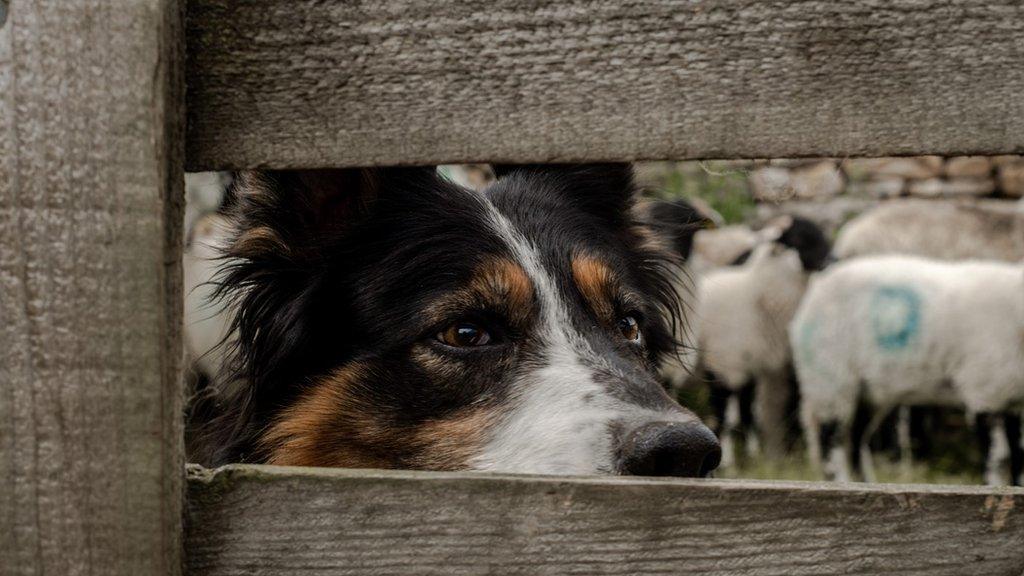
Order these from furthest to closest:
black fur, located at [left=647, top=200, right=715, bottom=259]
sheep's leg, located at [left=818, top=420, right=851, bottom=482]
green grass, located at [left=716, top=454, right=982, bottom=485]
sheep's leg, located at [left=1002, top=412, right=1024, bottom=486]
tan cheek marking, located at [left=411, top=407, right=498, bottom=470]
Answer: sheep's leg, located at [left=818, top=420, right=851, bottom=482] < green grass, located at [left=716, top=454, right=982, bottom=485] < sheep's leg, located at [left=1002, top=412, right=1024, bottom=486] < black fur, located at [left=647, top=200, right=715, bottom=259] < tan cheek marking, located at [left=411, top=407, right=498, bottom=470]

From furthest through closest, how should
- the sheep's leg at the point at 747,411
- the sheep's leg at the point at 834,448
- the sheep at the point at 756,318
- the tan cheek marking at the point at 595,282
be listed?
1. the sheep's leg at the point at 747,411
2. the sheep at the point at 756,318
3. the sheep's leg at the point at 834,448
4. the tan cheek marking at the point at 595,282

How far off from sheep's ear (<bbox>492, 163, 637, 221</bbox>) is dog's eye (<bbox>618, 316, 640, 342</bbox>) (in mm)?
515

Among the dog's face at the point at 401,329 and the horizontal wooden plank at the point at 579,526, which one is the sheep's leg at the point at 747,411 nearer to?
the dog's face at the point at 401,329

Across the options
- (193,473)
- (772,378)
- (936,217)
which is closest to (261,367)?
(193,473)

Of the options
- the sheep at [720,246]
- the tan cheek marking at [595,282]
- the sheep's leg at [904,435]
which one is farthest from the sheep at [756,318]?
the tan cheek marking at [595,282]

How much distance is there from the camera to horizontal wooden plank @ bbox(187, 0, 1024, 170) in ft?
4.53

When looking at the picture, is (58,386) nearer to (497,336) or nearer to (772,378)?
(497,336)

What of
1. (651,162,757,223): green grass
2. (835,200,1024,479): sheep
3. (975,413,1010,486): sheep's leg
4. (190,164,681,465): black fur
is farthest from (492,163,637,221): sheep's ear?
(651,162,757,223): green grass

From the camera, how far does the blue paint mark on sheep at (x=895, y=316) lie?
846 centimetres

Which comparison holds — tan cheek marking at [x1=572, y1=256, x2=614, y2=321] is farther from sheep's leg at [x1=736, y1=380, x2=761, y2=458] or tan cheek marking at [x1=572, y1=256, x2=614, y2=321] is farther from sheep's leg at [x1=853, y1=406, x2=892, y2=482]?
sheep's leg at [x1=736, y1=380, x2=761, y2=458]

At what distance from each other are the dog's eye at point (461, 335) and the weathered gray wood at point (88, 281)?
1481 mm

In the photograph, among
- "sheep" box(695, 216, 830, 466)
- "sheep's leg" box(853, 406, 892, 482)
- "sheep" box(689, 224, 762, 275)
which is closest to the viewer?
"sheep's leg" box(853, 406, 892, 482)

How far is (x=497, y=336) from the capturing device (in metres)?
2.92

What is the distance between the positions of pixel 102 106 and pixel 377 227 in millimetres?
1722
